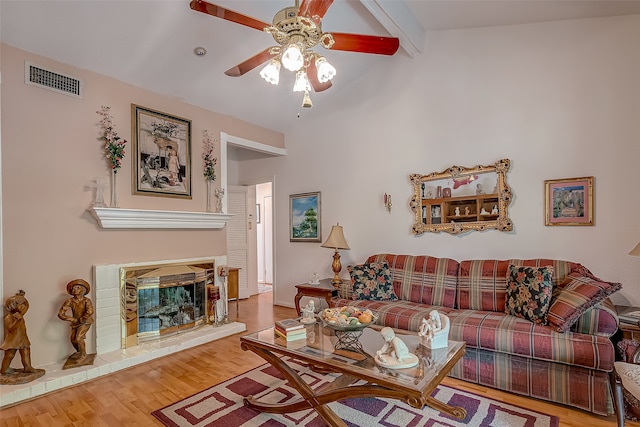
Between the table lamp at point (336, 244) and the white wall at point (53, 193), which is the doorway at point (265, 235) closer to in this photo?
the table lamp at point (336, 244)

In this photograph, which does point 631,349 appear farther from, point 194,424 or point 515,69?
point 194,424

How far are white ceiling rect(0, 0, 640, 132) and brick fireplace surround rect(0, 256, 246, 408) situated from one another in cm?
196

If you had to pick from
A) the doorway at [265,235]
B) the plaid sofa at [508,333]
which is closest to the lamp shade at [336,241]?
the plaid sofa at [508,333]

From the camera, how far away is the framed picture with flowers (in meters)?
3.50

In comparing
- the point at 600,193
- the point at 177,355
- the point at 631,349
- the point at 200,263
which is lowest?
the point at 177,355

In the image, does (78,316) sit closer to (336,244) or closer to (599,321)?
(336,244)

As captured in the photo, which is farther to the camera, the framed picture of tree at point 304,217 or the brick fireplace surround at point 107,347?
the framed picture of tree at point 304,217

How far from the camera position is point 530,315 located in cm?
264

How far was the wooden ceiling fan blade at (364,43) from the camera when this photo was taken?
222 centimetres

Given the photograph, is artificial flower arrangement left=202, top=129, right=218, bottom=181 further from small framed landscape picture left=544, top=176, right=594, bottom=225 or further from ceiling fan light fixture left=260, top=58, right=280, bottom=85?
small framed landscape picture left=544, top=176, right=594, bottom=225

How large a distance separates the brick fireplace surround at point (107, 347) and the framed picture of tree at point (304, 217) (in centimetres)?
183

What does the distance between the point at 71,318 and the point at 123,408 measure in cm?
99

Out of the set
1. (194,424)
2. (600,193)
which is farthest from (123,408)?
(600,193)

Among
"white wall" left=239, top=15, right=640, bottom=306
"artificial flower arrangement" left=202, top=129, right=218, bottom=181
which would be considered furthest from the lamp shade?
"artificial flower arrangement" left=202, top=129, right=218, bottom=181
